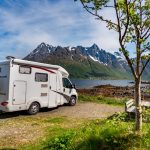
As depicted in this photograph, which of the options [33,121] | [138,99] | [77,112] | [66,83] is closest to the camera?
[138,99]

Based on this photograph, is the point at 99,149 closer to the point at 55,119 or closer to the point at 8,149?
the point at 8,149

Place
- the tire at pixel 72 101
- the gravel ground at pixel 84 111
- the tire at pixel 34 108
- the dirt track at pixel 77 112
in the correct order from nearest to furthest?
the tire at pixel 34 108 < the dirt track at pixel 77 112 < the gravel ground at pixel 84 111 < the tire at pixel 72 101

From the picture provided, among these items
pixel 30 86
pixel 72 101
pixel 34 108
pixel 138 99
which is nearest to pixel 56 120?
pixel 34 108

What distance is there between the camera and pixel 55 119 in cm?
2080

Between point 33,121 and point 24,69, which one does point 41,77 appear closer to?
point 24,69

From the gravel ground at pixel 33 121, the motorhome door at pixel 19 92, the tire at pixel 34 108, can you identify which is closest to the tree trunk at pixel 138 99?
the gravel ground at pixel 33 121

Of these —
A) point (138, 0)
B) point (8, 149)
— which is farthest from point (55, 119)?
point (138, 0)

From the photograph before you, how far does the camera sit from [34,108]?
22875 millimetres

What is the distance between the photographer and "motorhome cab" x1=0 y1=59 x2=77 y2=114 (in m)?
20.9

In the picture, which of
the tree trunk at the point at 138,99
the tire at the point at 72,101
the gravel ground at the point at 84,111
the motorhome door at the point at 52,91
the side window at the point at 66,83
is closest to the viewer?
the tree trunk at the point at 138,99

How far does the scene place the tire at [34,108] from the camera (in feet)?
74.2

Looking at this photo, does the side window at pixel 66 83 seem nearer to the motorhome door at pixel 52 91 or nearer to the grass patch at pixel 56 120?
the motorhome door at pixel 52 91

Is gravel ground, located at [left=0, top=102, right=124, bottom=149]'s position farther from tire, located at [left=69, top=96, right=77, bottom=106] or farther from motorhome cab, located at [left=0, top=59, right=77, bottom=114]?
motorhome cab, located at [left=0, top=59, right=77, bottom=114]

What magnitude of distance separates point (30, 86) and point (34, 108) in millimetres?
1671
